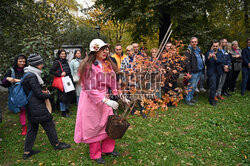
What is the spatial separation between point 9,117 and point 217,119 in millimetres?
6977

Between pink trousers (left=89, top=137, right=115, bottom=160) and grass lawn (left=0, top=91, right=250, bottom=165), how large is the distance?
15cm

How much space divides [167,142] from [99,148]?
163 centimetres

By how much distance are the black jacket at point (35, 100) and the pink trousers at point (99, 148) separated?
3.64 ft

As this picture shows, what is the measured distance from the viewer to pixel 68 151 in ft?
13.0

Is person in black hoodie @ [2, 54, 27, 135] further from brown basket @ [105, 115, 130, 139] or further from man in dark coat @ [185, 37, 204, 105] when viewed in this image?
man in dark coat @ [185, 37, 204, 105]

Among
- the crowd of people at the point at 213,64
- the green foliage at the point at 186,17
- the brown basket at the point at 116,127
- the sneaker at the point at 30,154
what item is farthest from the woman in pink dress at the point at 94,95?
the green foliage at the point at 186,17

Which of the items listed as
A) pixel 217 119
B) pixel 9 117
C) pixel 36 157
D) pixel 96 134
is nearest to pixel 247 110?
pixel 217 119

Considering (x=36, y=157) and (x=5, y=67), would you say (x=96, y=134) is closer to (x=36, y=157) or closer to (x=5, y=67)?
(x=36, y=157)

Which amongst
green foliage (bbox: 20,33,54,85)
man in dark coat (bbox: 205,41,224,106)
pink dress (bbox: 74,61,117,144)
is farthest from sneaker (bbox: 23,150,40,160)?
man in dark coat (bbox: 205,41,224,106)

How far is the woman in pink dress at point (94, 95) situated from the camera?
9.96 ft

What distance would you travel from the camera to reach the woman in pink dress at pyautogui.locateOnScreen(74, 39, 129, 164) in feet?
9.96

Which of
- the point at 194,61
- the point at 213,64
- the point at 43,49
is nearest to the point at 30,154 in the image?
the point at 43,49

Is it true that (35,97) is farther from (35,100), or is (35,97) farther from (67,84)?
(67,84)

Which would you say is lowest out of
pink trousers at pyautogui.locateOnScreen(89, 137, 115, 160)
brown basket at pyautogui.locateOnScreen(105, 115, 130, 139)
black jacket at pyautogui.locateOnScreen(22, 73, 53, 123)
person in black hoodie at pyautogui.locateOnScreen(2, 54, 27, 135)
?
pink trousers at pyautogui.locateOnScreen(89, 137, 115, 160)
